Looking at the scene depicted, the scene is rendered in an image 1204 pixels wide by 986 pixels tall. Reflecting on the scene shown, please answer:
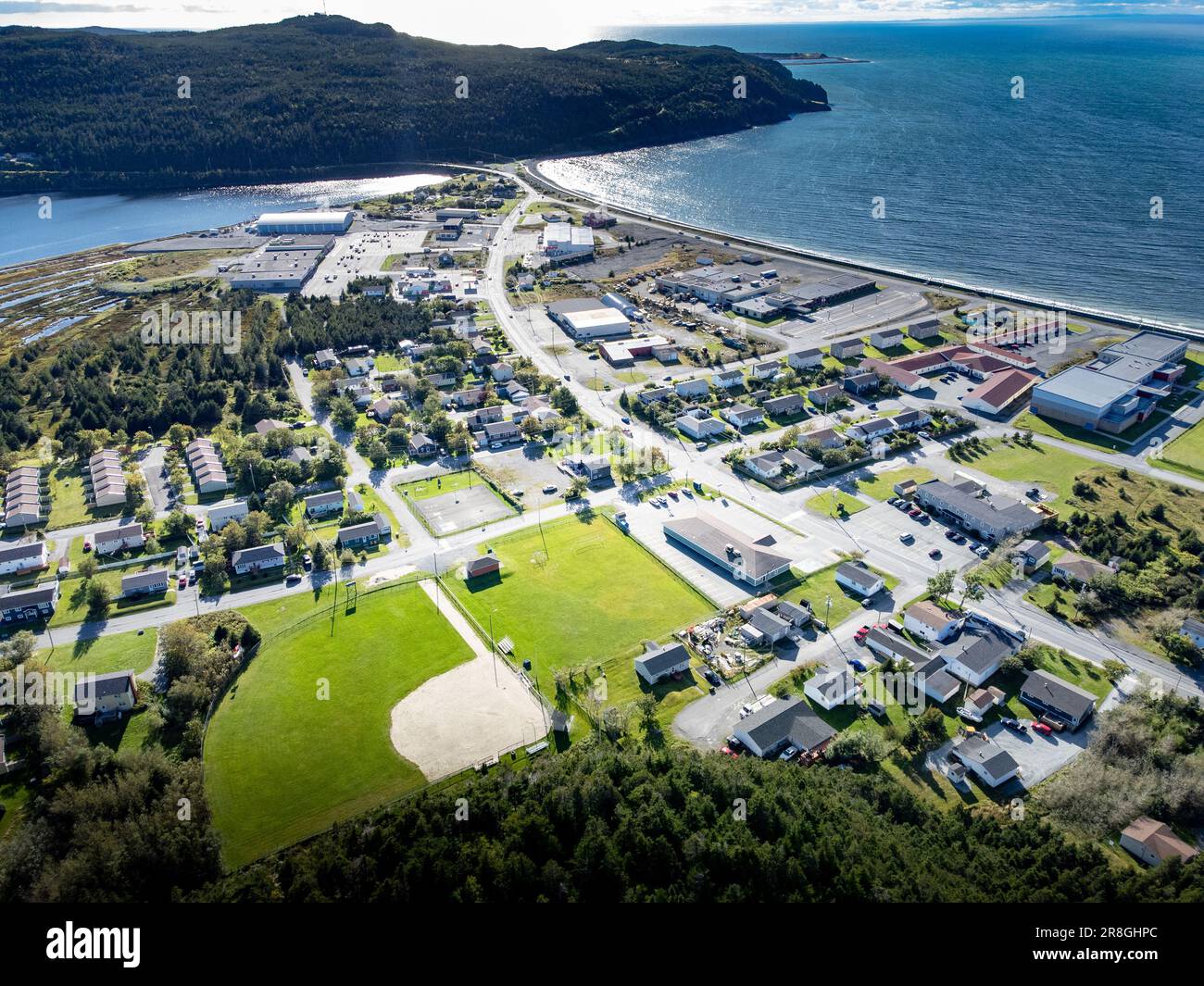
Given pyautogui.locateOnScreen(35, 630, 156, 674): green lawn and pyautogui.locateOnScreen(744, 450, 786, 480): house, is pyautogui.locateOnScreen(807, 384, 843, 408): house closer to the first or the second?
pyautogui.locateOnScreen(744, 450, 786, 480): house

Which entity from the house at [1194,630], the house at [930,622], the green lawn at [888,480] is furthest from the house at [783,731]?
the green lawn at [888,480]

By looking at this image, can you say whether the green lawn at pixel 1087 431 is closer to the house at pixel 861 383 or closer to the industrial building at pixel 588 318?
the house at pixel 861 383

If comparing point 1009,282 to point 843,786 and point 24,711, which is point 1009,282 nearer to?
point 843,786

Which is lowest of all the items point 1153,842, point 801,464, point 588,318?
point 1153,842

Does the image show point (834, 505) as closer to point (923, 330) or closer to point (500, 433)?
point (500, 433)

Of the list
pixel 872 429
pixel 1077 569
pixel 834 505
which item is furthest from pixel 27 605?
pixel 1077 569

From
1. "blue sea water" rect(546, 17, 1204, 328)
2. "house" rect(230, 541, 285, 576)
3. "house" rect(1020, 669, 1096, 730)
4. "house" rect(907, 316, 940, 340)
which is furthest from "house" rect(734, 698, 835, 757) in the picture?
"blue sea water" rect(546, 17, 1204, 328)
